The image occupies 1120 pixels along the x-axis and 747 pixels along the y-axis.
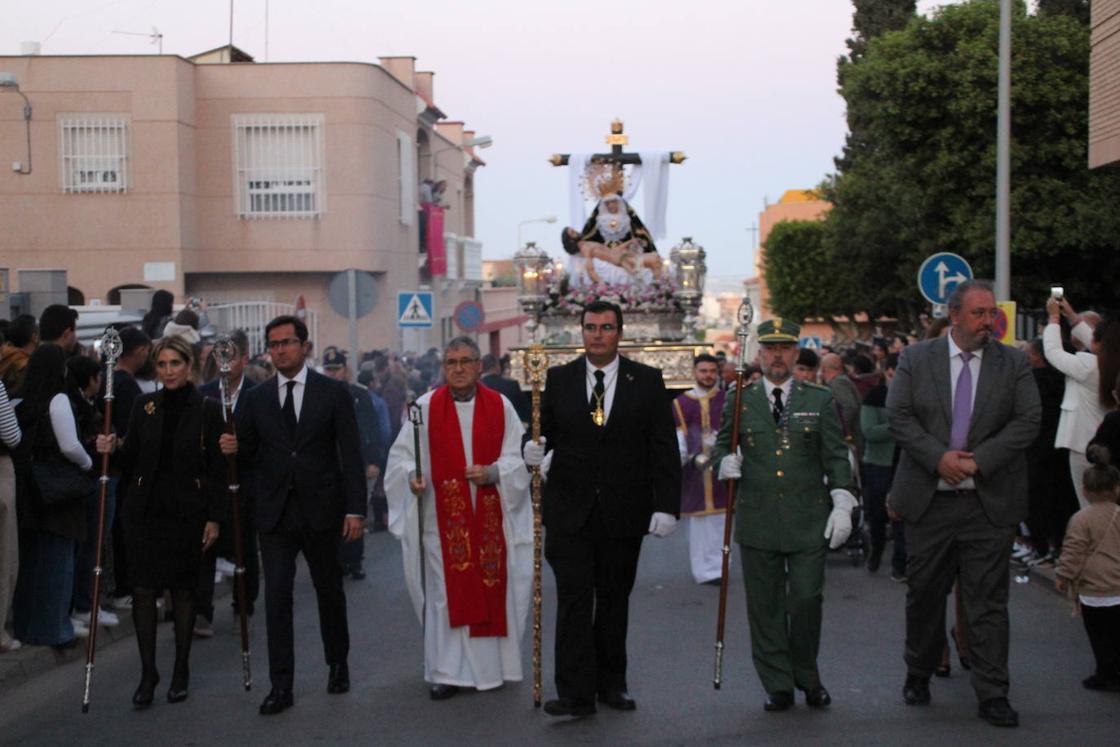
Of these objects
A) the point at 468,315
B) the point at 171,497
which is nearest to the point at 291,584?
the point at 171,497

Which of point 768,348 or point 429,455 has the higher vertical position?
point 768,348

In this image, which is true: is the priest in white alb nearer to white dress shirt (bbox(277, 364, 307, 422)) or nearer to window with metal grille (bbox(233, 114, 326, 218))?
white dress shirt (bbox(277, 364, 307, 422))

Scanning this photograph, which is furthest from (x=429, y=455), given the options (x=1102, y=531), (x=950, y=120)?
(x=950, y=120)

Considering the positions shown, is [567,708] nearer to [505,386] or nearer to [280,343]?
[280,343]

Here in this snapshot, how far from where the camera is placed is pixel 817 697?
7.86m

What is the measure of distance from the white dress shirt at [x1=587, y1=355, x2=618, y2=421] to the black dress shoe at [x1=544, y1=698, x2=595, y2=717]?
1.45 m

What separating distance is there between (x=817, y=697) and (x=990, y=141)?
2206cm

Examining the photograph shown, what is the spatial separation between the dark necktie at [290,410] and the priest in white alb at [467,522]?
0.58 m

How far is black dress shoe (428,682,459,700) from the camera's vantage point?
8344mm

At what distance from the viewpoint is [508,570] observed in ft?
28.4

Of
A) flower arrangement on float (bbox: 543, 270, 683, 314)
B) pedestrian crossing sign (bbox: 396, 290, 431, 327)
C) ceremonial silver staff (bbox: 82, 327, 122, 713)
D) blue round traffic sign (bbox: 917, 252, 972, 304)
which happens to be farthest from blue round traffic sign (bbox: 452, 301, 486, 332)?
ceremonial silver staff (bbox: 82, 327, 122, 713)

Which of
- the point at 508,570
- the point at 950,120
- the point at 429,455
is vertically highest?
the point at 950,120

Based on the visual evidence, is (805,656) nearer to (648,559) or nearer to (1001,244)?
(648,559)

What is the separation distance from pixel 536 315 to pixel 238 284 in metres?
12.8
